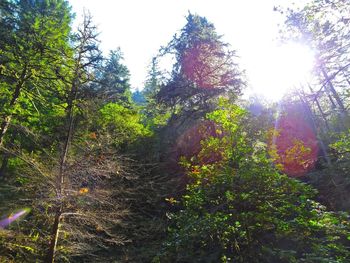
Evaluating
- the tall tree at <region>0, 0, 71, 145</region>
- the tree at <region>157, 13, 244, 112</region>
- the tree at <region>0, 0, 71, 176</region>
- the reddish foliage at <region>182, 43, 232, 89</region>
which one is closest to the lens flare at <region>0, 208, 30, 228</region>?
the tree at <region>0, 0, 71, 176</region>

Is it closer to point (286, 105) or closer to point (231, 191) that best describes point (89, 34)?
point (231, 191)

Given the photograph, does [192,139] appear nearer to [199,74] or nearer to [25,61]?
[199,74]

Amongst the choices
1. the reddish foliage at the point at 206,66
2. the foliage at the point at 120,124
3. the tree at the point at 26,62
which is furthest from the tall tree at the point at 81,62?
the reddish foliage at the point at 206,66

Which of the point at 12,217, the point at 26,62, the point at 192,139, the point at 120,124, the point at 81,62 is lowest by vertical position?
the point at 12,217

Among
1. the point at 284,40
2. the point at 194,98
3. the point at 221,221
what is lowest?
the point at 221,221

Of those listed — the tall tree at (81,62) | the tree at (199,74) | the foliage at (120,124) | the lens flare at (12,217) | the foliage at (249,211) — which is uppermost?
the tree at (199,74)

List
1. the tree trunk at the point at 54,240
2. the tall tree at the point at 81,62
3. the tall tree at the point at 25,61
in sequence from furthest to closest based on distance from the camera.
Answer: the tall tree at the point at 25,61
the tall tree at the point at 81,62
the tree trunk at the point at 54,240

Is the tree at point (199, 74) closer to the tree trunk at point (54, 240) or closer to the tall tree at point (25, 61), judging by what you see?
the tall tree at point (25, 61)

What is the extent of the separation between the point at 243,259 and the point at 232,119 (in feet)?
8.64

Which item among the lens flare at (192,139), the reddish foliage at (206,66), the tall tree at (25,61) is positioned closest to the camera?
the tall tree at (25,61)

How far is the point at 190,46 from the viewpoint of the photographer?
17.0 m

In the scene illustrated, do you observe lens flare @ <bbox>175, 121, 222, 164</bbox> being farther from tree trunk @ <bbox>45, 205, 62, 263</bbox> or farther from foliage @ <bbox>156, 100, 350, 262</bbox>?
foliage @ <bbox>156, 100, 350, 262</bbox>

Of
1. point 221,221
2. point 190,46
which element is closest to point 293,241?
point 221,221

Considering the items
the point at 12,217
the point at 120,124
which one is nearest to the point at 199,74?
the point at 120,124
